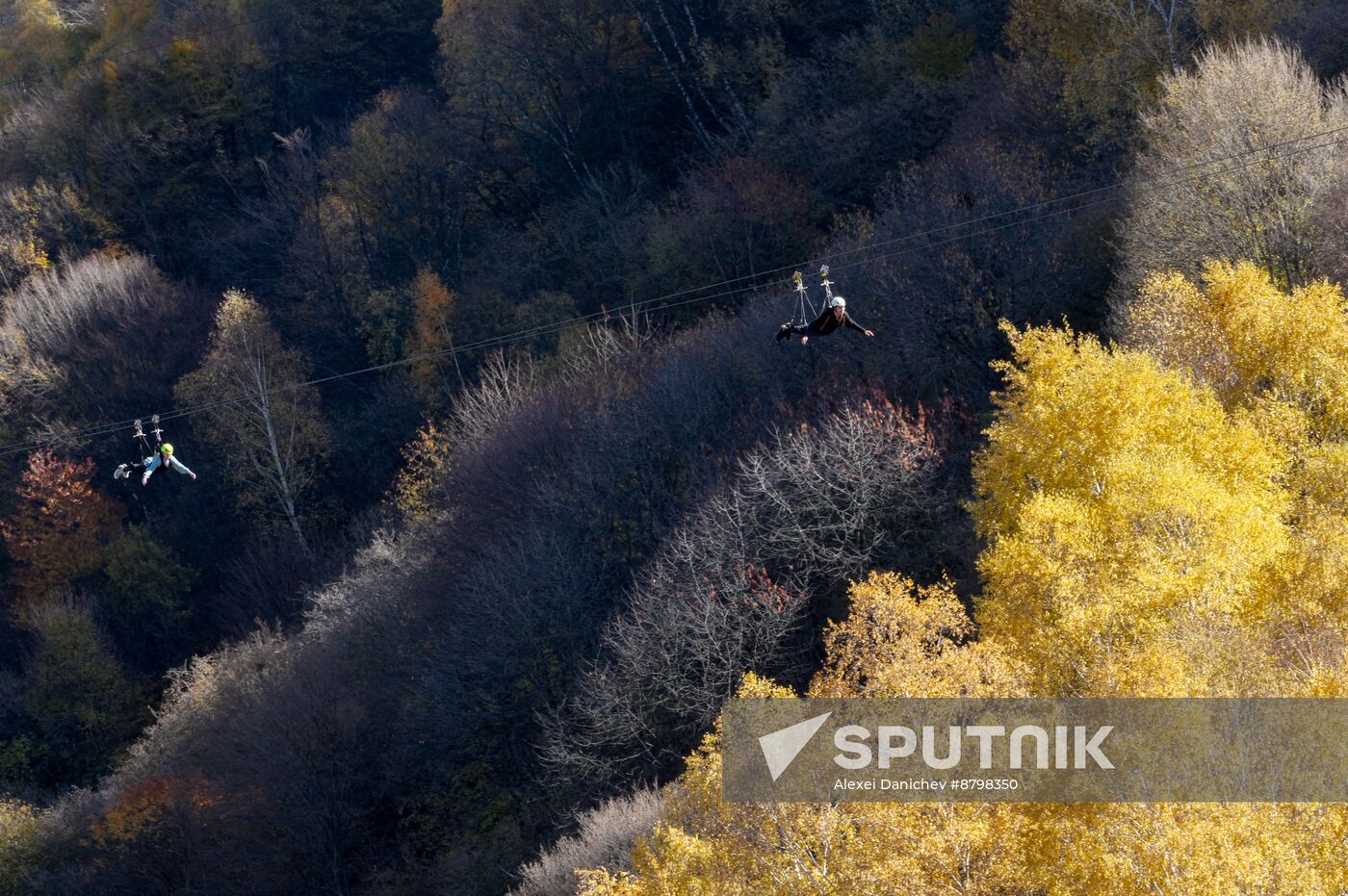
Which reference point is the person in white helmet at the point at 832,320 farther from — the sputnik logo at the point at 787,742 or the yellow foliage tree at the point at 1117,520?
the sputnik logo at the point at 787,742

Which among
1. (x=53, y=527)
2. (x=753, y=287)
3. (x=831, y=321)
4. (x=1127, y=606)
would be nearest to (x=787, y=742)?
(x=1127, y=606)

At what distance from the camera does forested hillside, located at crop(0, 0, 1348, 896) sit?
24281 mm

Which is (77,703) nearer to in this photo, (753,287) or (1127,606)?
(753,287)

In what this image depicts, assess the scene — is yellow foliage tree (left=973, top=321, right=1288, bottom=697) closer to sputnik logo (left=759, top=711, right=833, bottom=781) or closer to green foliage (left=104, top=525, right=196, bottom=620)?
sputnik logo (left=759, top=711, right=833, bottom=781)

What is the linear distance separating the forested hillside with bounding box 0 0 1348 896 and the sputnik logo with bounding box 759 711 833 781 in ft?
4.11

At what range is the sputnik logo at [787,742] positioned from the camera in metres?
23.8

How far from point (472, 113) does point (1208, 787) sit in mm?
53133

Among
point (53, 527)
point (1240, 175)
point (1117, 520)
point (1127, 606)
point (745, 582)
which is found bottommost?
point (745, 582)

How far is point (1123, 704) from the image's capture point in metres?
20.0

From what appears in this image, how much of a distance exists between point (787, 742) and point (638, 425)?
63.0ft

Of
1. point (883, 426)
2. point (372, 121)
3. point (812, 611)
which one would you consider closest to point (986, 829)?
point (812, 611)

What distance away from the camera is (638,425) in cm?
4262

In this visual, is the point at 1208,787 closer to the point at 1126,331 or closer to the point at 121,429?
the point at 1126,331

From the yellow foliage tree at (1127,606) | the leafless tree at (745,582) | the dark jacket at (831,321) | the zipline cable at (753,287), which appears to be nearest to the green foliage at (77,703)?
the zipline cable at (753,287)
